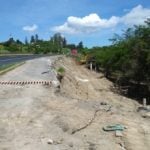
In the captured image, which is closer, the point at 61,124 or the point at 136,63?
the point at 61,124

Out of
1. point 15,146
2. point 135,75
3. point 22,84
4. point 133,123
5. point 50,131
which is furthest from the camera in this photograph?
point 135,75

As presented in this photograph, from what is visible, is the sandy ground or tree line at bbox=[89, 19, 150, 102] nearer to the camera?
the sandy ground

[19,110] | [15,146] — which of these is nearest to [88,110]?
[19,110]

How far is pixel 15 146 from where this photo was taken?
43.3ft

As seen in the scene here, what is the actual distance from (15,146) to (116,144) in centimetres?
325

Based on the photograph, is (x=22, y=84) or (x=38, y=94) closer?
(x=38, y=94)

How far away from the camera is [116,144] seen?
1412 centimetres

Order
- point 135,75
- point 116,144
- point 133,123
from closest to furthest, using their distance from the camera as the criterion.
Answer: point 116,144
point 133,123
point 135,75

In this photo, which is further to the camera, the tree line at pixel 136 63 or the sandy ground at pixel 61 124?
the tree line at pixel 136 63

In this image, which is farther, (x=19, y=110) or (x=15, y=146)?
(x=19, y=110)

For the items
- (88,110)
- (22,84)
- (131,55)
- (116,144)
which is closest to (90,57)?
(131,55)

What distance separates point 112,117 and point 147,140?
295 cm

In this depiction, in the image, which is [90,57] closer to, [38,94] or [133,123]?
[38,94]

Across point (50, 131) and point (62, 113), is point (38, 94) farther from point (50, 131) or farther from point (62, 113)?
point (50, 131)
